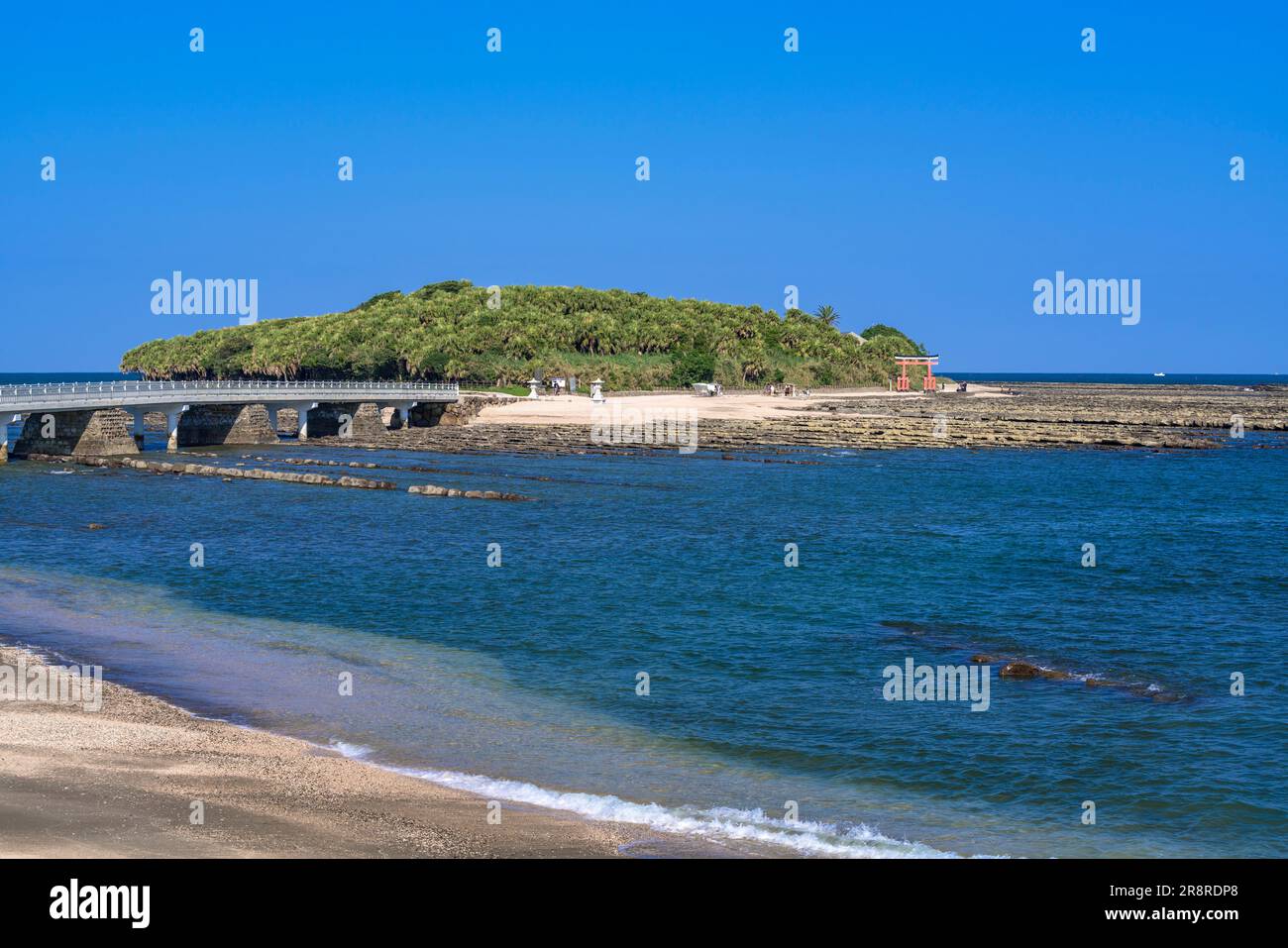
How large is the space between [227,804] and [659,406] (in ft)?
313

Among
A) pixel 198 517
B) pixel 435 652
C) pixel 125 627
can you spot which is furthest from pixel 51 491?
pixel 435 652

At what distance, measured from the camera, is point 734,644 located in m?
22.6

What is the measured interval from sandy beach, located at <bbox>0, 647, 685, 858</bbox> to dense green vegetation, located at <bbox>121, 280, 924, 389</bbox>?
364 ft

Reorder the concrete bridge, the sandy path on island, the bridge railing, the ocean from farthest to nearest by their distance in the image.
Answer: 1. the sandy path on island
2. the concrete bridge
3. the bridge railing
4. the ocean

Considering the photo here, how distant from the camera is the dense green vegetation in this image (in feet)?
429

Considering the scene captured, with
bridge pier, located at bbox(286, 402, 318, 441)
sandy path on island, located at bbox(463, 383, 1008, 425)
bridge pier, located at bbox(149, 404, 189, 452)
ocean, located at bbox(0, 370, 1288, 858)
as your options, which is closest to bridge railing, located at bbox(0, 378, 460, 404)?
bridge pier, located at bbox(286, 402, 318, 441)

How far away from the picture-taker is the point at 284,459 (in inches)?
2552

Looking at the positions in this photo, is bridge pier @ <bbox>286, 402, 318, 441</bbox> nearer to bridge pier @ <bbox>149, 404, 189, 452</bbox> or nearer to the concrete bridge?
the concrete bridge

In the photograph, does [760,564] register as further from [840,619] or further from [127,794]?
[127,794]

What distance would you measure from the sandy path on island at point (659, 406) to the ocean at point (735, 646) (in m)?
47.8
